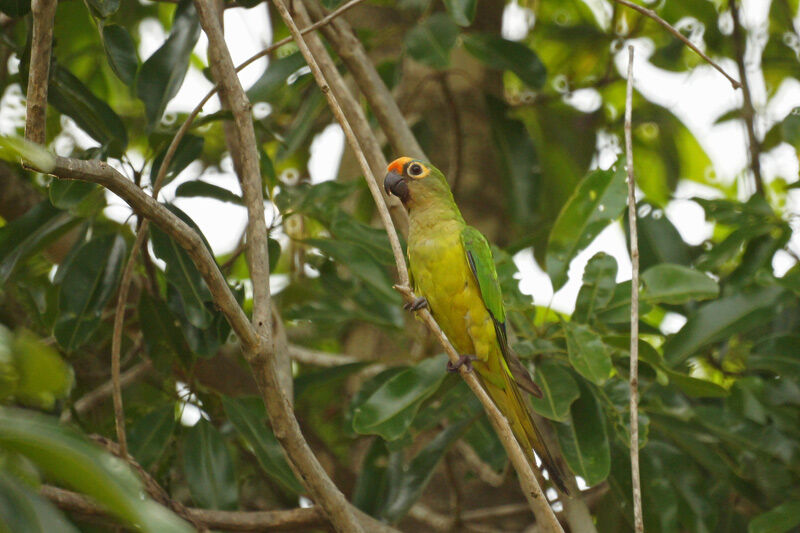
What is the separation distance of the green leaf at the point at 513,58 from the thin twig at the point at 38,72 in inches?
85.8

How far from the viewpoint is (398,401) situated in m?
2.89

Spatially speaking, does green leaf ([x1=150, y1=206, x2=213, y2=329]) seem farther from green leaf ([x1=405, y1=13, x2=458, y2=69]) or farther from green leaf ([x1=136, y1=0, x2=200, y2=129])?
green leaf ([x1=405, y1=13, x2=458, y2=69])

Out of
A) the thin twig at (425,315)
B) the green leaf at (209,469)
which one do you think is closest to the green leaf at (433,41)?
the thin twig at (425,315)

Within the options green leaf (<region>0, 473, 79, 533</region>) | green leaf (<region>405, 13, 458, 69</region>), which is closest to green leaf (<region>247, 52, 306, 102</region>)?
green leaf (<region>405, 13, 458, 69</region>)

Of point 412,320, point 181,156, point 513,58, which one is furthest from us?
point 412,320

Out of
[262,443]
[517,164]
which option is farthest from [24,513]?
[517,164]

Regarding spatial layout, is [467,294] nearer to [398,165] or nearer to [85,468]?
[398,165]

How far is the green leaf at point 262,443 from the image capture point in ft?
9.54

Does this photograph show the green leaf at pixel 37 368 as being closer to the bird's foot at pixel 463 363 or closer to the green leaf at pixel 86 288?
the bird's foot at pixel 463 363

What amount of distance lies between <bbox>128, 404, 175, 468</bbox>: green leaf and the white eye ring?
4.20ft

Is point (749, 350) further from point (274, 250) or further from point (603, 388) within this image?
point (274, 250)

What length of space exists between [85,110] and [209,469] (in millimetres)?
1382

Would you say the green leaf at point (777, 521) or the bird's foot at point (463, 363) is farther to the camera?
the green leaf at point (777, 521)

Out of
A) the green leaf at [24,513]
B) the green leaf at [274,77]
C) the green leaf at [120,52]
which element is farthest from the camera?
the green leaf at [274,77]
